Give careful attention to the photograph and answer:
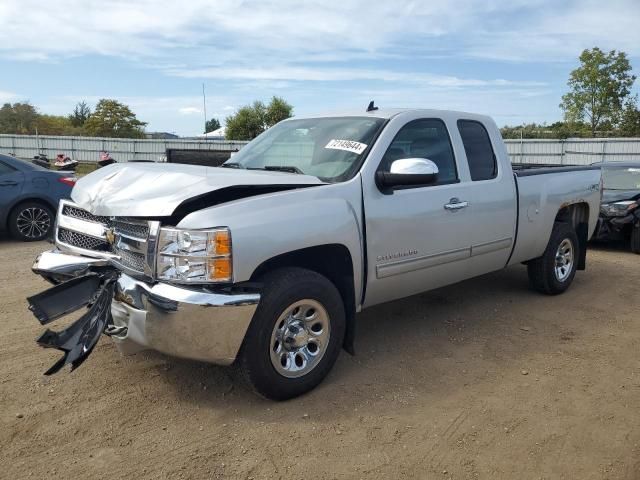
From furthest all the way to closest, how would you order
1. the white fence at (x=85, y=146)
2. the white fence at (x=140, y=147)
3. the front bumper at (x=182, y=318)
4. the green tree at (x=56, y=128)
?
the green tree at (x=56, y=128) < the white fence at (x=85, y=146) < the white fence at (x=140, y=147) < the front bumper at (x=182, y=318)

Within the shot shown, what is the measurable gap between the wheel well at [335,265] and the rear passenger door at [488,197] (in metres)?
1.41

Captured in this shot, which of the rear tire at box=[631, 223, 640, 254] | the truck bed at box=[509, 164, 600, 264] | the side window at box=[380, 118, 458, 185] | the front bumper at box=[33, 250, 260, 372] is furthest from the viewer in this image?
the rear tire at box=[631, 223, 640, 254]

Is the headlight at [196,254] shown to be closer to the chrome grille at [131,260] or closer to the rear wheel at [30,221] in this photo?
the chrome grille at [131,260]

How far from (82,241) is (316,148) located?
5.99 ft

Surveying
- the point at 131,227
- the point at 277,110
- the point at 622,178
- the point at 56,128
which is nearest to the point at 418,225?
the point at 131,227

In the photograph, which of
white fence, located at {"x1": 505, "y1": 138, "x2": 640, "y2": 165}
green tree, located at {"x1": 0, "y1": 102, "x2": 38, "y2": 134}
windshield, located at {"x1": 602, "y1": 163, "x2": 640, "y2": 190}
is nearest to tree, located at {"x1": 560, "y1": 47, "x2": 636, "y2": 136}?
white fence, located at {"x1": 505, "y1": 138, "x2": 640, "y2": 165}

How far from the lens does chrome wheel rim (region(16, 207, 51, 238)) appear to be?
898 centimetres

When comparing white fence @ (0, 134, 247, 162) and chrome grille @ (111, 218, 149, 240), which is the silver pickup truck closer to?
chrome grille @ (111, 218, 149, 240)

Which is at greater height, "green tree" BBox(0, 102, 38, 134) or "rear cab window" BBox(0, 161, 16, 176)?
"green tree" BBox(0, 102, 38, 134)

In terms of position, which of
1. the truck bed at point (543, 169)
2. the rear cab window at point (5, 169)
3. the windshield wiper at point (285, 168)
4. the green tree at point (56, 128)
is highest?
the green tree at point (56, 128)

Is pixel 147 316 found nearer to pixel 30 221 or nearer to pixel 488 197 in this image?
pixel 488 197

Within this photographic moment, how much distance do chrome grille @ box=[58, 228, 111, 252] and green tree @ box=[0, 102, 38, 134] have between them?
6035 centimetres

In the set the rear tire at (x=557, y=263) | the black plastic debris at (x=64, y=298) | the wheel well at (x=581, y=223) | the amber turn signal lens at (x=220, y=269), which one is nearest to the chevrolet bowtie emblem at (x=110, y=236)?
the black plastic debris at (x=64, y=298)

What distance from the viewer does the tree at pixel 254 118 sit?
4416 centimetres
